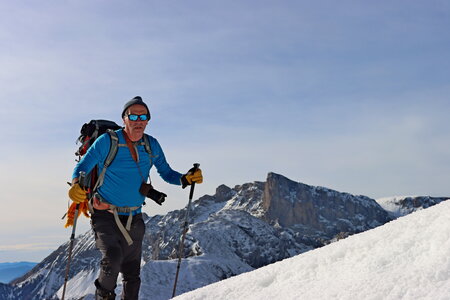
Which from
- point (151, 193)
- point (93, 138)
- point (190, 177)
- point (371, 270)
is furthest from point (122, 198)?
point (371, 270)

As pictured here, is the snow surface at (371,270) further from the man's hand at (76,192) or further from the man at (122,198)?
the man's hand at (76,192)

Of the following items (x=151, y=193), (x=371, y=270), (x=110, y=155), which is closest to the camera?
(x=371, y=270)

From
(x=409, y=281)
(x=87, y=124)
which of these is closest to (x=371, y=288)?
(x=409, y=281)

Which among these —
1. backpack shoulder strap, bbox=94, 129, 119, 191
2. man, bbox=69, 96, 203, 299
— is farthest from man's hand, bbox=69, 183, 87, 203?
backpack shoulder strap, bbox=94, 129, 119, 191

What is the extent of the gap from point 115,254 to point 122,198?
782 mm

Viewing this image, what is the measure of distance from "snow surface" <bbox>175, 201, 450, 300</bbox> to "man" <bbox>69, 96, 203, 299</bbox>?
1642mm

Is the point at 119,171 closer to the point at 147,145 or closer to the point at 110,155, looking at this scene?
the point at 110,155

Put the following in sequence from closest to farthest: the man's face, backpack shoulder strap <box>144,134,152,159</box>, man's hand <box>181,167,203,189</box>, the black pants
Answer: the black pants, the man's face, backpack shoulder strap <box>144,134,152,159</box>, man's hand <box>181,167,203,189</box>

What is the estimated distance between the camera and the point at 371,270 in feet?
13.0

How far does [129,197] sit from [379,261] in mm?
3725

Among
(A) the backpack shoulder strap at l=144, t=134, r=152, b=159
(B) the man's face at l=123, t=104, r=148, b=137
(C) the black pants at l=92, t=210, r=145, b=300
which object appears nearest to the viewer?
(C) the black pants at l=92, t=210, r=145, b=300

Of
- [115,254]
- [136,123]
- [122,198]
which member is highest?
[136,123]

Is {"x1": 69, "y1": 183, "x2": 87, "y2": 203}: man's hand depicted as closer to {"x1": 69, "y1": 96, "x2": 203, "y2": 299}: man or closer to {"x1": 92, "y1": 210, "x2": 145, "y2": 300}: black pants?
{"x1": 69, "y1": 96, "x2": 203, "y2": 299}: man

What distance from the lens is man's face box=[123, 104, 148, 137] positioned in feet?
22.6
